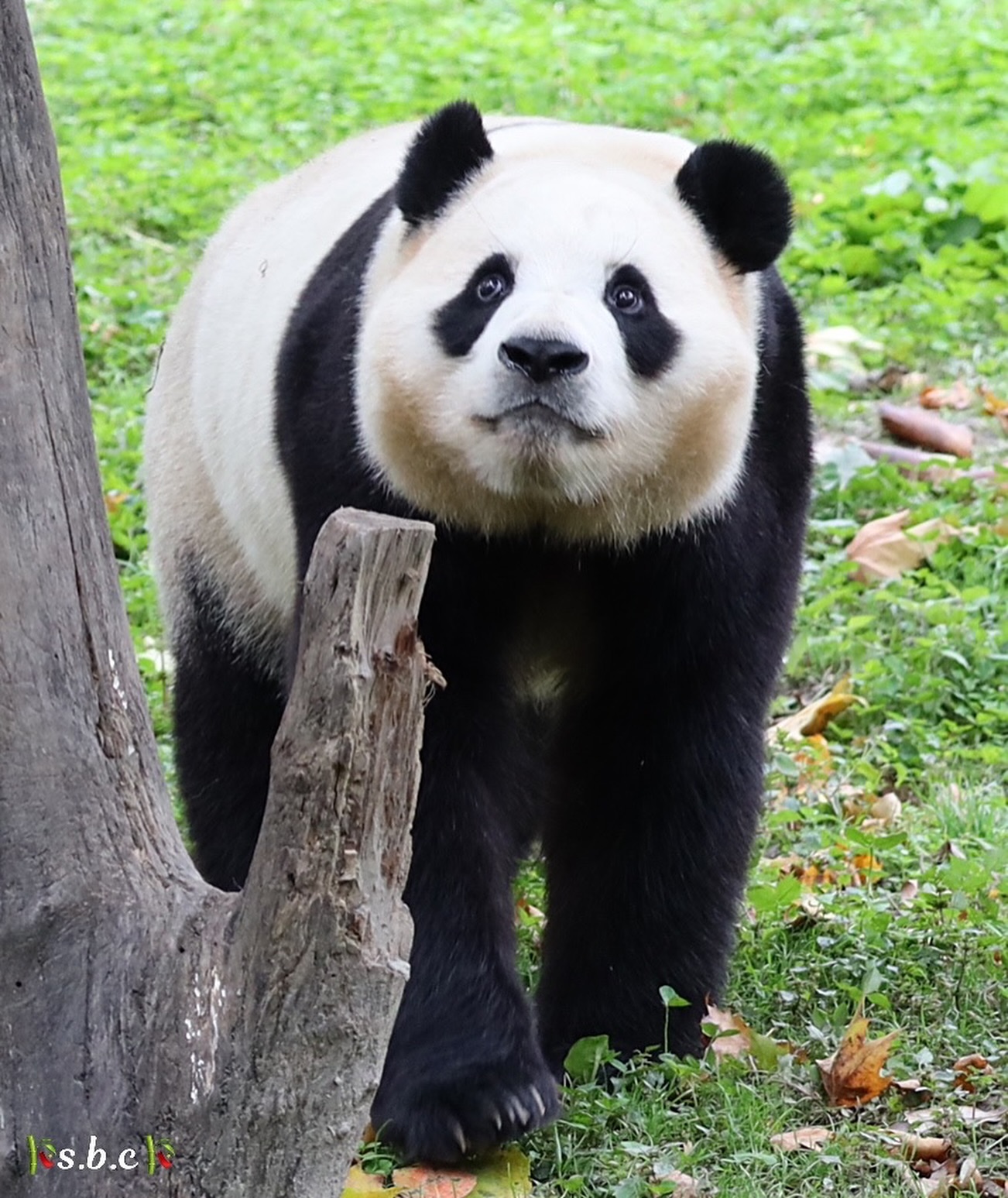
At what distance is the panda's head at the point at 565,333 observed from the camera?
3816 mm

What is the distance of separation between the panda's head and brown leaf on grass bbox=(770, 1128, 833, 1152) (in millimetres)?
1302

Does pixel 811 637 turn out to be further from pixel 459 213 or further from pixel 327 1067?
pixel 327 1067

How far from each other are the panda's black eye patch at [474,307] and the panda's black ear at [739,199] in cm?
56

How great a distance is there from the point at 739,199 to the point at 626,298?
435 millimetres

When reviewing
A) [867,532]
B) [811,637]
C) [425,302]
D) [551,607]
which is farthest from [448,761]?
[867,532]

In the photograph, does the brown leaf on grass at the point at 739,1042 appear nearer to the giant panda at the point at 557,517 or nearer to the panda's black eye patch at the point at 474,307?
the giant panda at the point at 557,517

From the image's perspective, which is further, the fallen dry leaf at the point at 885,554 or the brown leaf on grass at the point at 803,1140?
the fallen dry leaf at the point at 885,554

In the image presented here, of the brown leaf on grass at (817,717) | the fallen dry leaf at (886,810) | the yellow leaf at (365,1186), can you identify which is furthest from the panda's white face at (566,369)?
the brown leaf on grass at (817,717)

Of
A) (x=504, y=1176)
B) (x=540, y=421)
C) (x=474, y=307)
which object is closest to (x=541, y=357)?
(x=540, y=421)

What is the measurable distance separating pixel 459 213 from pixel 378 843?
1.75m

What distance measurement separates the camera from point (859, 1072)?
3.97 m

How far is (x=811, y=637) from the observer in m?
6.53

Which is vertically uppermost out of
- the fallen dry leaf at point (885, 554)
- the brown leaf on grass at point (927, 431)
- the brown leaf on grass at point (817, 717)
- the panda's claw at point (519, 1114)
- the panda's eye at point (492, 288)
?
the panda's eye at point (492, 288)

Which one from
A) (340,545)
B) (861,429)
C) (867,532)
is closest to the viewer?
(340,545)
